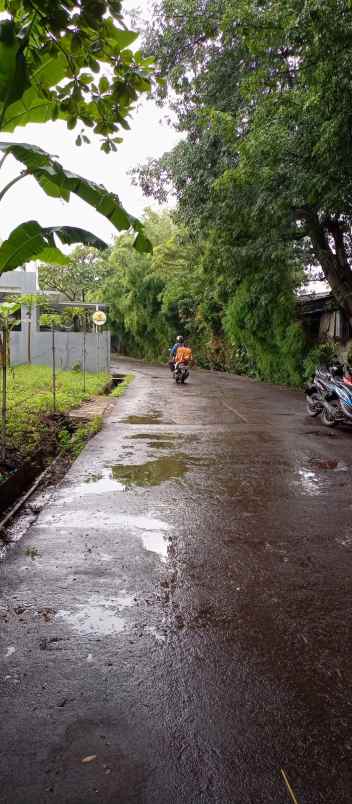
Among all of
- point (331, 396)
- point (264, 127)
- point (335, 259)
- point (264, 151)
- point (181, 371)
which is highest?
point (264, 127)

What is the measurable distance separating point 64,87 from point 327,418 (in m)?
7.71

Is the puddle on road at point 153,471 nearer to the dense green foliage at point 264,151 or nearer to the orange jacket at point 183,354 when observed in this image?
the dense green foliage at point 264,151

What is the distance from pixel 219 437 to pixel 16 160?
535 centimetres

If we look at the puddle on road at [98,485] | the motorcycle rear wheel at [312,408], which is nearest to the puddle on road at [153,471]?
the puddle on road at [98,485]

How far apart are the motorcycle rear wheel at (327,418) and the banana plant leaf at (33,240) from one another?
19.7ft

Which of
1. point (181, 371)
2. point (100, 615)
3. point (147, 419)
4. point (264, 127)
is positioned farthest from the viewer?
point (181, 371)

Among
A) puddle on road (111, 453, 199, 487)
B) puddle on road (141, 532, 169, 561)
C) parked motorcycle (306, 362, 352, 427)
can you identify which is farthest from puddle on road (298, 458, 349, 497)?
parked motorcycle (306, 362, 352, 427)

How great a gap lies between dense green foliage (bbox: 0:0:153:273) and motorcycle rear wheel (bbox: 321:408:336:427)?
5.93 metres

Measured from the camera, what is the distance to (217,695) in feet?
8.04

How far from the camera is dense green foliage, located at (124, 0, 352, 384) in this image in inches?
357

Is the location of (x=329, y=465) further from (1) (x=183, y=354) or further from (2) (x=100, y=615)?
(1) (x=183, y=354)

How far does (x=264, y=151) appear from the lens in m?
10.8

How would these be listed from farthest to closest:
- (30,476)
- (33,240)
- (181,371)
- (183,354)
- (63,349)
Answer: (63,349) → (181,371) → (183,354) → (30,476) → (33,240)

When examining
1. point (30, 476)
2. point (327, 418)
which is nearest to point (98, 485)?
point (30, 476)
